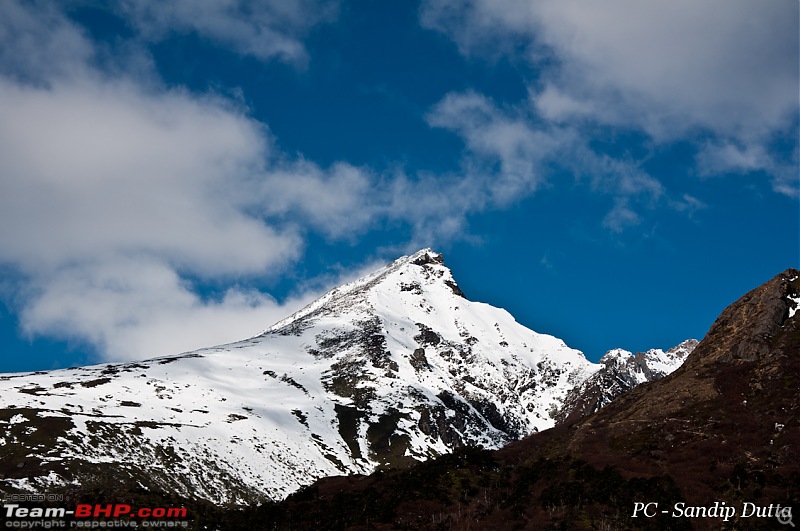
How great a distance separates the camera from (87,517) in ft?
147

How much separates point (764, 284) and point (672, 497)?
2180 inches

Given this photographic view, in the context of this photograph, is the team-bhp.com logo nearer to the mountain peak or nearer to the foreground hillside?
the foreground hillside

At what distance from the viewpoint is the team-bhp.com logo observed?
139 feet

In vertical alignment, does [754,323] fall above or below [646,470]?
above

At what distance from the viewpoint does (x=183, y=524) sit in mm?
48469

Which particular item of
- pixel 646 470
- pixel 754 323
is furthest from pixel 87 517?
pixel 754 323

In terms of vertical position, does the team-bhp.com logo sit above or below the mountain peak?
below

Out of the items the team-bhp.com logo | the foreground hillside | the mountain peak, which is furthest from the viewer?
the mountain peak

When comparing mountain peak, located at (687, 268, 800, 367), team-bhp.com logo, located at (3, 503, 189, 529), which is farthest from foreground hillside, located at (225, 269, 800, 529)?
team-bhp.com logo, located at (3, 503, 189, 529)

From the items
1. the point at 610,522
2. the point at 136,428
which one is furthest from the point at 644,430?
the point at 136,428

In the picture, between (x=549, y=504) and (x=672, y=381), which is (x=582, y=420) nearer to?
(x=672, y=381)

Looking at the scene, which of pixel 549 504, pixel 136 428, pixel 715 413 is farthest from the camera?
pixel 136 428

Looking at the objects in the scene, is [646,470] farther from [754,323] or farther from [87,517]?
[87,517]

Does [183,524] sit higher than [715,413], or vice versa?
[715,413]
